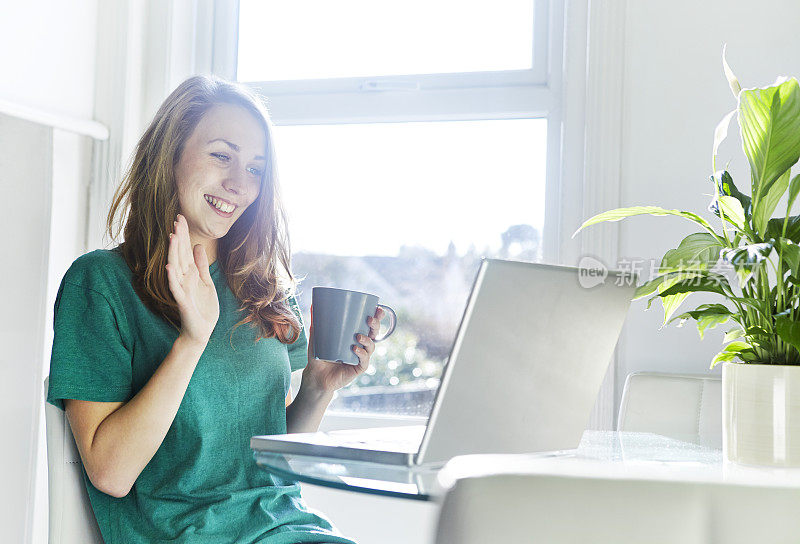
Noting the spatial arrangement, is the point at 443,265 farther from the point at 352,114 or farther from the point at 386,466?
the point at 386,466

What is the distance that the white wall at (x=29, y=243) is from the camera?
1832 mm

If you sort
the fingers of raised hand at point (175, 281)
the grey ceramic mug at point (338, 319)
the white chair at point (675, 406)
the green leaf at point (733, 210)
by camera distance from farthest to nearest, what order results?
the white chair at point (675, 406) → the grey ceramic mug at point (338, 319) → the fingers of raised hand at point (175, 281) → the green leaf at point (733, 210)

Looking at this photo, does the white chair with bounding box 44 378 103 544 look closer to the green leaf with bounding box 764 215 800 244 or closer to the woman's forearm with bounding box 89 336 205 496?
the woman's forearm with bounding box 89 336 205 496

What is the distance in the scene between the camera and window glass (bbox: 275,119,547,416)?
2.09m

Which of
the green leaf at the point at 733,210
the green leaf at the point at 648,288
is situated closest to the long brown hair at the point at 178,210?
the green leaf at the point at 648,288

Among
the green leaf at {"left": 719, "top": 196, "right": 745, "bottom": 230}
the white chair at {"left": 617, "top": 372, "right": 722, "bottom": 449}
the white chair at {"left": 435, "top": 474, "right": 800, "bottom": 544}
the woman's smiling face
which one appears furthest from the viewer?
the white chair at {"left": 617, "top": 372, "right": 722, "bottom": 449}

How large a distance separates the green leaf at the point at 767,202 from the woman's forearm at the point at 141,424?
0.74m

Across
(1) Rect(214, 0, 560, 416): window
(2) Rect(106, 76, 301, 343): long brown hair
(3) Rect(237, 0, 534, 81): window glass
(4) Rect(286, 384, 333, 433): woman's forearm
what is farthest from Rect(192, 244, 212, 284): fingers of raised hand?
(3) Rect(237, 0, 534, 81): window glass

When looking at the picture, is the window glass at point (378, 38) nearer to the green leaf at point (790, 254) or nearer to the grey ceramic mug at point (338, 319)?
the grey ceramic mug at point (338, 319)

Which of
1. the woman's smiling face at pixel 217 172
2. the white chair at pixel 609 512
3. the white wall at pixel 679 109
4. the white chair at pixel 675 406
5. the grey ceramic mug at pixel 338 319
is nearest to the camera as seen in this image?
the white chair at pixel 609 512

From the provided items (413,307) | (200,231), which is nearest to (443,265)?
(413,307)

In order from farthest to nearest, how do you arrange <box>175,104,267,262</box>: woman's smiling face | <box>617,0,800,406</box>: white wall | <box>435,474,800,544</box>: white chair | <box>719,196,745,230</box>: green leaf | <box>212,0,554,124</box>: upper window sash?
<box>212,0,554,124</box>: upper window sash → <box>617,0,800,406</box>: white wall → <box>175,104,267,262</box>: woman's smiling face → <box>719,196,745,230</box>: green leaf → <box>435,474,800,544</box>: white chair

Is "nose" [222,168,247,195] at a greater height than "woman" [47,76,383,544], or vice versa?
"nose" [222,168,247,195]

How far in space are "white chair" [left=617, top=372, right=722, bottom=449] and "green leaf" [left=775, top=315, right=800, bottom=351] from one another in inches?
27.4
